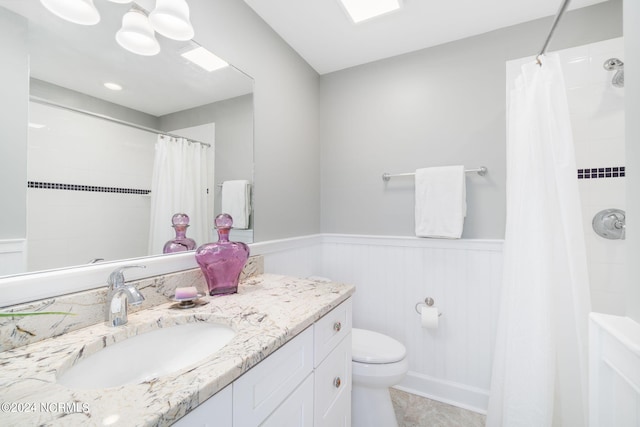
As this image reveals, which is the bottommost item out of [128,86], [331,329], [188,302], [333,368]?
[333,368]

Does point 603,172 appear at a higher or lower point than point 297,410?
higher

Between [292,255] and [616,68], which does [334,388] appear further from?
[616,68]

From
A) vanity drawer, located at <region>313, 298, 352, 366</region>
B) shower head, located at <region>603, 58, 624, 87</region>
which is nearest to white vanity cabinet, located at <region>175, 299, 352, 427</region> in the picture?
vanity drawer, located at <region>313, 298, 352, 366</region>

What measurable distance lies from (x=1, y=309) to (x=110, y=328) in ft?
0.78

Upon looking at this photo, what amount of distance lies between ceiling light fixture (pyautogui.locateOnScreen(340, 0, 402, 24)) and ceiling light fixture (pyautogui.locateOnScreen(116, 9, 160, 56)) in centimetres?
100

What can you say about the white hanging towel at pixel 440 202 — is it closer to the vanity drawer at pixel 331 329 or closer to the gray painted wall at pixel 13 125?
the vanity drawer at pixel 331 329

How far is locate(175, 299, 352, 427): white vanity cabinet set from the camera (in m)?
0.57

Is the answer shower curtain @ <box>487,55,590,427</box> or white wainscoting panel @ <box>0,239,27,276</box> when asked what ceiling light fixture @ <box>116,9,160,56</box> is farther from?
shower curtain @ <box>487,55,590,427</box>

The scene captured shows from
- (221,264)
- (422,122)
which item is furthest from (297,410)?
(422,122)

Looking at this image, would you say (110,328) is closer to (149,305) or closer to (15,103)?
(149,305)

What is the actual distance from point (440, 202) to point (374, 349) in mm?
970

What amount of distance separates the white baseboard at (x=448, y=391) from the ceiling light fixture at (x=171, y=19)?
231 centimetres

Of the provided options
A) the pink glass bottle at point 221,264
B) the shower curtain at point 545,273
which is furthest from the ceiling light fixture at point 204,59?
the shower curtain at point 545,273

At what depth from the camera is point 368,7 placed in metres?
1.48
